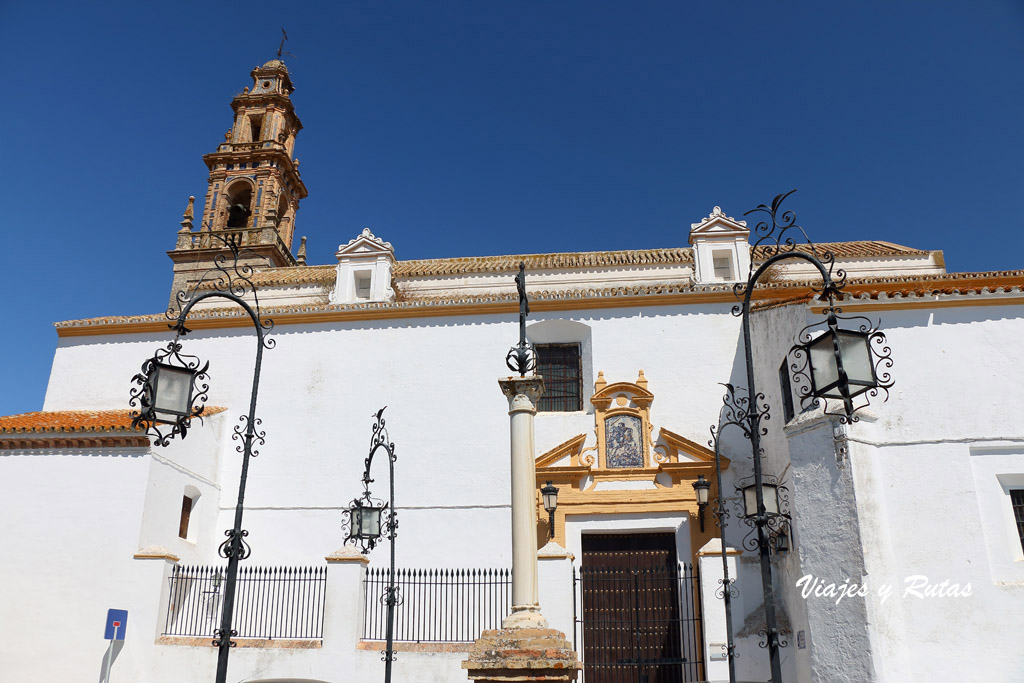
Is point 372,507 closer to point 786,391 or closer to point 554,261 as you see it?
point 786,391

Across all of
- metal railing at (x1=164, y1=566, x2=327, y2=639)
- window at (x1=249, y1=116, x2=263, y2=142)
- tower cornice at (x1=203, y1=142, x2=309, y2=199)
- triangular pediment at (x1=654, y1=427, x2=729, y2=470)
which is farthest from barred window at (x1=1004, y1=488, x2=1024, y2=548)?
window at (x1=249, y1=116, x2=263, y2=142)

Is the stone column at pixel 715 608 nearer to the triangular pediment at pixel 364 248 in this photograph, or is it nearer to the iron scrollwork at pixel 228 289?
the iron scrollwork at pixel 228 289

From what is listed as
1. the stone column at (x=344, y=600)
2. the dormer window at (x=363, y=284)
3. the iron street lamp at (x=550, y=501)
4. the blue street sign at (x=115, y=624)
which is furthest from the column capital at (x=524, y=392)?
the dormer window at (x=363, y=284)

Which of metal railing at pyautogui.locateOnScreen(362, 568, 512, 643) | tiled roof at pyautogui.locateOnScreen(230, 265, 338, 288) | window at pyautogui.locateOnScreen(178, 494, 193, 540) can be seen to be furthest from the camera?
tiled roof at pyautogui.locateOnScreen(230, 265, 338, 288)

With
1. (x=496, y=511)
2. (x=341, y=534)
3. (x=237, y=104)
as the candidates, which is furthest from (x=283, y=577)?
(x=237, y=104)

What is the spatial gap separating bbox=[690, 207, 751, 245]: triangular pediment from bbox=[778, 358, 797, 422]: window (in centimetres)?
511

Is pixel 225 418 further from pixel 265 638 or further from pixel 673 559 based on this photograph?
pixel 673 559

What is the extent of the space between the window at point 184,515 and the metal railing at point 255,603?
135 centimetres

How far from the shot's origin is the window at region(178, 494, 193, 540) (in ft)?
44.6

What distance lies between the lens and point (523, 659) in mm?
6031

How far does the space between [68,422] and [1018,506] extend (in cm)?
1477

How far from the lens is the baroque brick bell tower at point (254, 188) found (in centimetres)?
2625

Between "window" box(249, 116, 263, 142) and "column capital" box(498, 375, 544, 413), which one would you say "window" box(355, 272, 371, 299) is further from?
"window" box(249, 116, 263, 142)

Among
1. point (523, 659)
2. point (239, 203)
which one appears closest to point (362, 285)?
point (239, 203)
